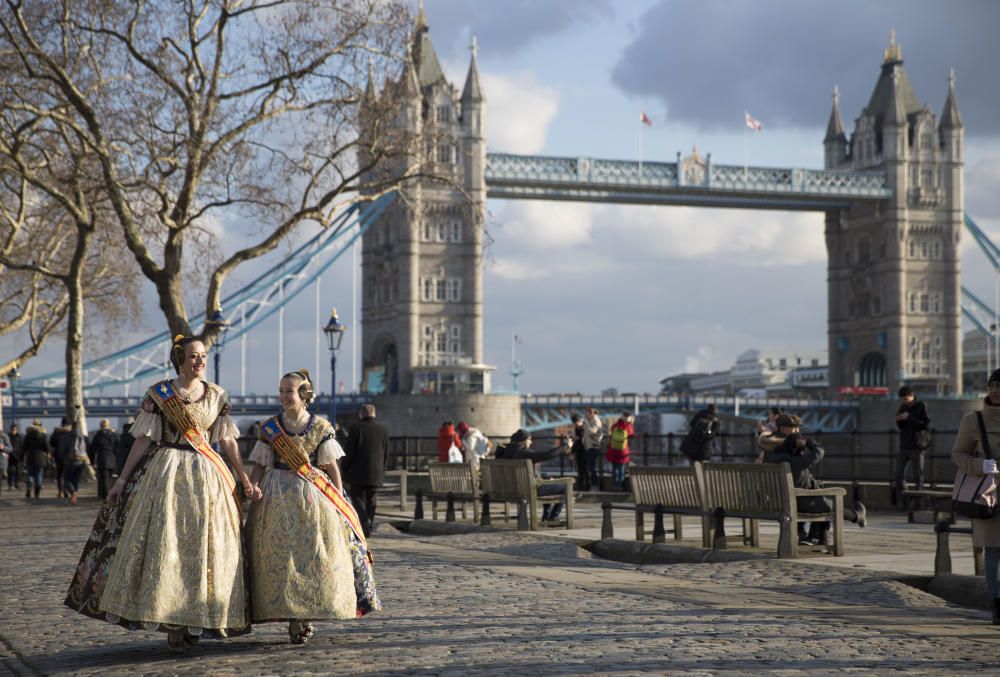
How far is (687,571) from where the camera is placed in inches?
403

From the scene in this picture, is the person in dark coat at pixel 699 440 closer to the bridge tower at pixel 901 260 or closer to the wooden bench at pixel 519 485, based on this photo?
the wooden bench at pixel 519 485

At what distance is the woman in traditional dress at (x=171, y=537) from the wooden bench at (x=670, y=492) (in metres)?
5.60

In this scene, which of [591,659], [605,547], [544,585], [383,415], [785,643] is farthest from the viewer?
[383,415]

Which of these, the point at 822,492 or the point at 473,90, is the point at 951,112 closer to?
the point at 473,90

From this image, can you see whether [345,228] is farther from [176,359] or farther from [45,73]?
[176,359]

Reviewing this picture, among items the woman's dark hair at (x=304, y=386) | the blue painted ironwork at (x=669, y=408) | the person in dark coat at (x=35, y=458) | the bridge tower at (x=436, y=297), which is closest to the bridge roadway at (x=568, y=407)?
the blue painted ironwork at (x=669, y=408)

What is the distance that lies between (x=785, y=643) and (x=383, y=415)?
65.3 m

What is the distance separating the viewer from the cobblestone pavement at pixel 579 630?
6203 mm

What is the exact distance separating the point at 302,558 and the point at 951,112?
3591 inches

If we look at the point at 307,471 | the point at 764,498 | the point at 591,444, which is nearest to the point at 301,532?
the point at 307,471

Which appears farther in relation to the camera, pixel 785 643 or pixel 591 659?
pixel 785 643

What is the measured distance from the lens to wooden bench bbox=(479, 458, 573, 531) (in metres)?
14.4

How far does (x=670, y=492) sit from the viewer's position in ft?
40.0

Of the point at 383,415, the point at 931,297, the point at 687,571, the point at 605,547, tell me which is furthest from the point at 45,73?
the point at 931,297
